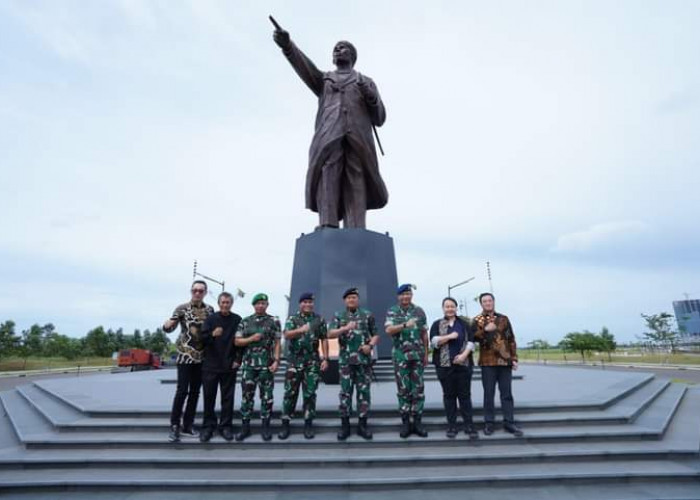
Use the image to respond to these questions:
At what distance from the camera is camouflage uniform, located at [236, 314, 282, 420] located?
413cm

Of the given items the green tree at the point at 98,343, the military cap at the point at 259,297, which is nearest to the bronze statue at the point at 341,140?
the military cap at the point at 259,297

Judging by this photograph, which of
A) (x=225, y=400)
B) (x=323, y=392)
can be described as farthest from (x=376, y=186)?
(x=225, y=400)

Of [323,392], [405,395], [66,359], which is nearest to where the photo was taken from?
[405,395]

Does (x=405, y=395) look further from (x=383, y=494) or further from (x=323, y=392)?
(x=323, y=392)

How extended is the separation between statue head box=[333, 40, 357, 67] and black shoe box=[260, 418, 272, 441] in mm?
8388

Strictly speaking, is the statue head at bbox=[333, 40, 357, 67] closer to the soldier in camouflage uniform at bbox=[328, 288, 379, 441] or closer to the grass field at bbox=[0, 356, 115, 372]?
the soldier in camouflage uniform at bbox=[328, 288, 379, 441]

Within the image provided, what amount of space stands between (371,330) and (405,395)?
774 millimetres

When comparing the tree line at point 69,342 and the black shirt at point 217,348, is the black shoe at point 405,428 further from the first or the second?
the tree line at point 69,342

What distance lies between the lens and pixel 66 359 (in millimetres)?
45250

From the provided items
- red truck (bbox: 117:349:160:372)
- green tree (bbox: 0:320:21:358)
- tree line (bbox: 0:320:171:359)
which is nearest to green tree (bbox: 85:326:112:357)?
tree line (bbox: 0:320:171:359)

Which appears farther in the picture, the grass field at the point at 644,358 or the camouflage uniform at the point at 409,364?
the grass field at the point at 644,358

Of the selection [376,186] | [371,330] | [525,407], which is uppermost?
[376,186]

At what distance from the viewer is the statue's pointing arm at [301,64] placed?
8.41m

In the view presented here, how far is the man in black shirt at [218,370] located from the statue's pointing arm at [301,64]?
6.73m
